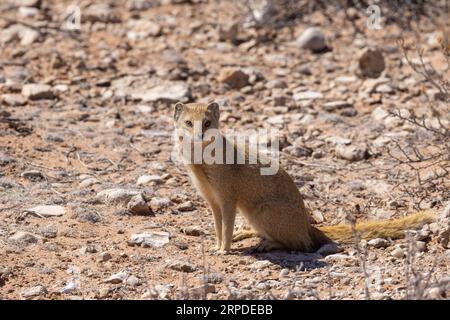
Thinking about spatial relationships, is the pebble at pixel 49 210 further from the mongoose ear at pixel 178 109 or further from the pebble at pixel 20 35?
the pebble at pixel 20 35

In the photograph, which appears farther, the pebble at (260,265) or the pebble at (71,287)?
the pebble at (260,265)

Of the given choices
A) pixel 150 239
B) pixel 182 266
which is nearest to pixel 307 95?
pixel 150 239

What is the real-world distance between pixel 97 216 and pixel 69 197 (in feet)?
1.41

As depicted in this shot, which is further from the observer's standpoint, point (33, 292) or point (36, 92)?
point (36, 92)

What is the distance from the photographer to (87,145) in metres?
7.31

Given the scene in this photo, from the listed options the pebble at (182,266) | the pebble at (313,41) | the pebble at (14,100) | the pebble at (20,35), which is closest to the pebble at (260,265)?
the pebble at (182,266)

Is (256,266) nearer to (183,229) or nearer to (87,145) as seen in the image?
(183,229)

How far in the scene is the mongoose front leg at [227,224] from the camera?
5418 mm

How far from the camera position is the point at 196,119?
547 centimetres

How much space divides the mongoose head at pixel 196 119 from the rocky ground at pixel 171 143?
2.48 ft

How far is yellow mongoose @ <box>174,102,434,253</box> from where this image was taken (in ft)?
17.8

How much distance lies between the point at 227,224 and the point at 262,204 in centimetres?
Answer: 29

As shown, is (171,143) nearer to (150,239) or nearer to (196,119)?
(196,119)

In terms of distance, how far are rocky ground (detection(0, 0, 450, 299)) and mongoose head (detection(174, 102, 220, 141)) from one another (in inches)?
29.8
